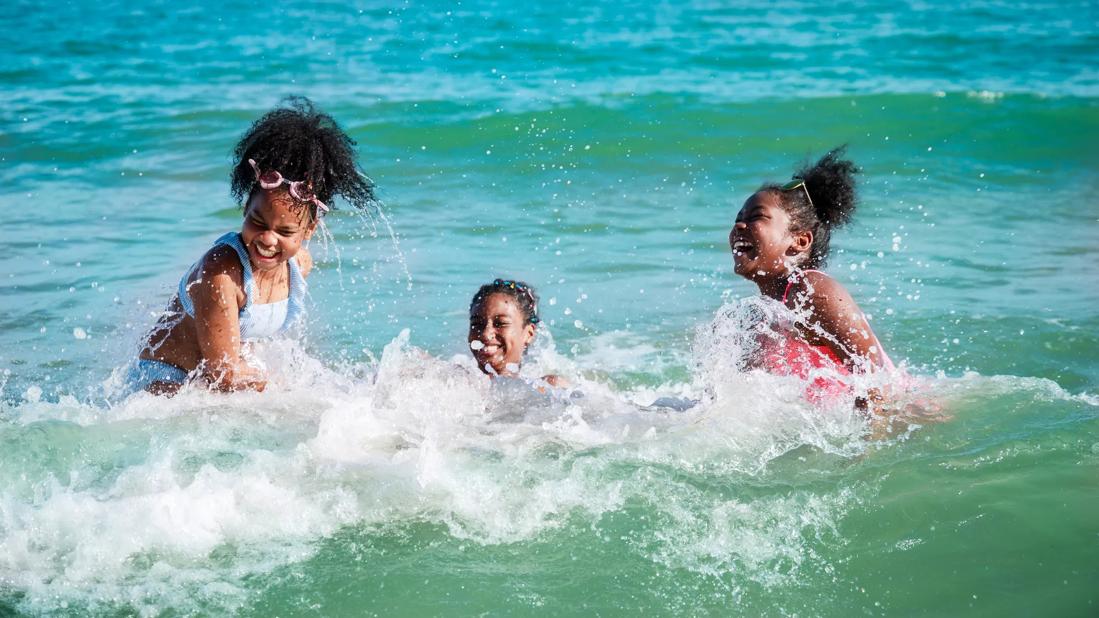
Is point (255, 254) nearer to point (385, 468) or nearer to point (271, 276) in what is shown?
point (271, 276)

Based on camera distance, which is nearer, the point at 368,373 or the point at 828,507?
the point at 828,507

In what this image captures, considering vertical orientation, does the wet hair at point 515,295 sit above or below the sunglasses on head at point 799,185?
below

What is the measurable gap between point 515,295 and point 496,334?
23 cm

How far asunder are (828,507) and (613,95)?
990cm

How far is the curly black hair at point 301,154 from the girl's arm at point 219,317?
358mm

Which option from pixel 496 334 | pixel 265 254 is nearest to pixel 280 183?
pixel 265 254

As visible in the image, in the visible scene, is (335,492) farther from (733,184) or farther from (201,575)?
(733,184)

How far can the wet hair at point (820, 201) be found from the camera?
5.56m

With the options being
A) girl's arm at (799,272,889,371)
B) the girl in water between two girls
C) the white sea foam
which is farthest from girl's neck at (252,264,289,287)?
girl's arm at (799,272,889,371)

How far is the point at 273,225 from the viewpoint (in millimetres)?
5020

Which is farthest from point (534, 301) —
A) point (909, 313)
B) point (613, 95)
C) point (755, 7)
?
point (755, 7)

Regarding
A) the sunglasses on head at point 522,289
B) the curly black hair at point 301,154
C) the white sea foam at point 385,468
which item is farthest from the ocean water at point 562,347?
the curly black hair at point 301,154

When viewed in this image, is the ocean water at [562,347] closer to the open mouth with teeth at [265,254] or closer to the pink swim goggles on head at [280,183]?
the open mouth with teeth at [265,254]

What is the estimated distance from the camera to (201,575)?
3736 millimetres
